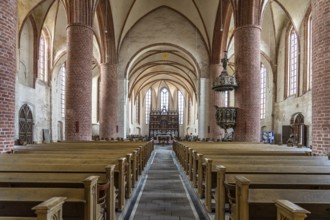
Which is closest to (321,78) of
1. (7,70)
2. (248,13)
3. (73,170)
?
(73,170)

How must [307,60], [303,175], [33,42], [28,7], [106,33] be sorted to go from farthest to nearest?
[106,33] < [33,42] < [307,60] < [28,7] < [303,175]

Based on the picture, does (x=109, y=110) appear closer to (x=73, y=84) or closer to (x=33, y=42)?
(x=33, y=42)

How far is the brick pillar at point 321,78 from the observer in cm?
675

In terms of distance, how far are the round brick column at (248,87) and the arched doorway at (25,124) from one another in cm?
1278

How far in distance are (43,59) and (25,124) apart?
18.5ft

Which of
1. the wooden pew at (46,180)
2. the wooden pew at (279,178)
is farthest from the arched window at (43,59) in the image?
the wooden pew at (279,178)

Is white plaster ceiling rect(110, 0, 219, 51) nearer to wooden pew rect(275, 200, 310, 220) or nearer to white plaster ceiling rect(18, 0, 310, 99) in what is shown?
white plaster ceiling rect(18, 0, 310, 99)

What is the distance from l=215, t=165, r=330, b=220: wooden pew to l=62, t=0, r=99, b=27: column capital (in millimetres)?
10792

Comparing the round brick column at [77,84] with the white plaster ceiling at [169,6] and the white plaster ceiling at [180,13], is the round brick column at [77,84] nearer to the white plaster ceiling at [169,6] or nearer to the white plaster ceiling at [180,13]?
the white plaster ceiling at [180,13]

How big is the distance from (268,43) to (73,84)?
55.0ft

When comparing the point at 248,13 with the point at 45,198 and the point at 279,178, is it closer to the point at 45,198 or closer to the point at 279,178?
the point at 279,178

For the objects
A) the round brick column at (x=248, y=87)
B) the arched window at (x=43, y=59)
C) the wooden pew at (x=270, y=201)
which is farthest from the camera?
the arched window at (x=43, y=59)

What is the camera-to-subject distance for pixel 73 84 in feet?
41.6

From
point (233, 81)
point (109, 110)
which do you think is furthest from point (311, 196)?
point (109, 110)
